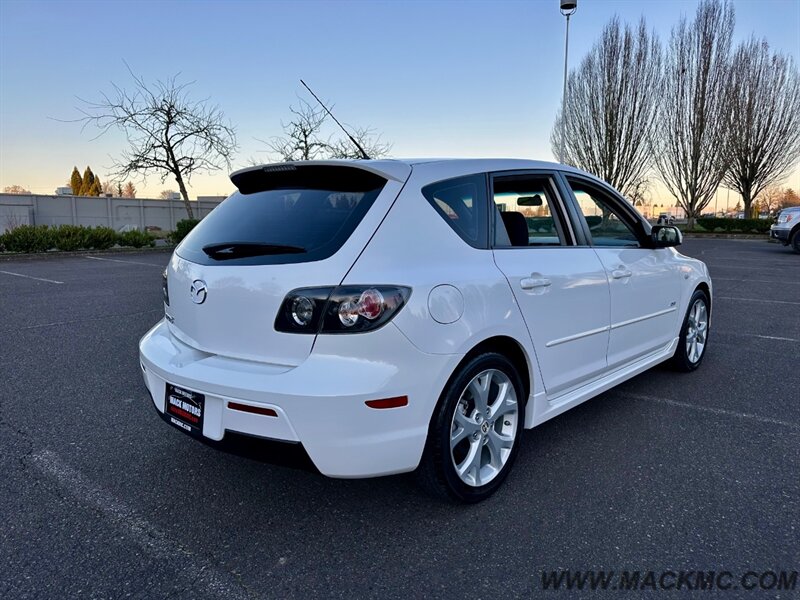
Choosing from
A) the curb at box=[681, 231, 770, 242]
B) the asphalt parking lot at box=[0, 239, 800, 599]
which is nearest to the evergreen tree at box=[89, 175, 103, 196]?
the curb at box=[681, 231, 770, 242]

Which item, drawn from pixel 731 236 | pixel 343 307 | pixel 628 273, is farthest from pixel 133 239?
pixel 731 236

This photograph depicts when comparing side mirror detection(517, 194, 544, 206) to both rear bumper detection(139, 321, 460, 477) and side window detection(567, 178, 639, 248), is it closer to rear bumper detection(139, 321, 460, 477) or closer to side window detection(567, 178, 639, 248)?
side window detection(567, 178, 639, 248)

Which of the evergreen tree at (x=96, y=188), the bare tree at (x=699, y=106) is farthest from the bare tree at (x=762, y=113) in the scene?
the evergreen tree at (x=96, y=188)

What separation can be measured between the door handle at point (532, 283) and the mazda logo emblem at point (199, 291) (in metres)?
1.47

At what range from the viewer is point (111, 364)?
4859 millimetres

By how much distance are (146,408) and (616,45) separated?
33927mm

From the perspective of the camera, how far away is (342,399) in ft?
6.73

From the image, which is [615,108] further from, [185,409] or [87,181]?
[87,181]

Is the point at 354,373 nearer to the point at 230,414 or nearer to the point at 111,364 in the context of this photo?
the point at 230,414

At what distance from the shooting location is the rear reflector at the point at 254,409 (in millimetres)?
2107

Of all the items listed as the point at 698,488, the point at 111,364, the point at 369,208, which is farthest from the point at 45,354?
the point at 698,488

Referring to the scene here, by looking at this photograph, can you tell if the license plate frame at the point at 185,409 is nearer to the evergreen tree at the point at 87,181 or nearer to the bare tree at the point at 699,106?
the bare tree at the point at 699,106

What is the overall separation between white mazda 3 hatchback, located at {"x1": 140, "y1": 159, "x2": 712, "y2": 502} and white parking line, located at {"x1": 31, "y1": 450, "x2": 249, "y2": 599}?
48cm

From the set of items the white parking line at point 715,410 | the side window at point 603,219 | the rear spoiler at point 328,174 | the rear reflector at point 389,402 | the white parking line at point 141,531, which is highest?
the rear spoiler at point 328,174
